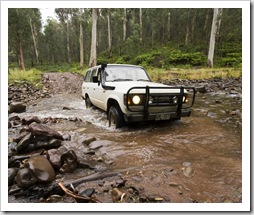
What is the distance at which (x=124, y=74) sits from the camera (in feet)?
18.4

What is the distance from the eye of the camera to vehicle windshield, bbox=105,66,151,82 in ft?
18.0

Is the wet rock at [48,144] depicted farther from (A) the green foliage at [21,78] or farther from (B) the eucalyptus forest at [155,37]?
(B) the eucalyptus forest at [155,37]

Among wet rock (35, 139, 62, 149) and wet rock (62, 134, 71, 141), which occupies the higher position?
wet rock (35, 139, 62, 149)

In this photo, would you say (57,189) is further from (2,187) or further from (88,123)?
(88,123)

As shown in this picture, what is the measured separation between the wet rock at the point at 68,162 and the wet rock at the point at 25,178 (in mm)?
400

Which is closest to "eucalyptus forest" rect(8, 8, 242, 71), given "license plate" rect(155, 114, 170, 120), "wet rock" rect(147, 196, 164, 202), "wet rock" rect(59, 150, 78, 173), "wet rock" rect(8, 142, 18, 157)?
"license plate" rect(155, 114, 170, 120)

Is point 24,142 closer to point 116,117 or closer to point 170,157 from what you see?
point 116,117

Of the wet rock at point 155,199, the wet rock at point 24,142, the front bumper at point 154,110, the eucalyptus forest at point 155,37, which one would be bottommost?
the wet rock at point 155,199

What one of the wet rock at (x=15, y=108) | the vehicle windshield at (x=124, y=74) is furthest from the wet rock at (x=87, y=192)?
the wet rock at (x=15, y=108)

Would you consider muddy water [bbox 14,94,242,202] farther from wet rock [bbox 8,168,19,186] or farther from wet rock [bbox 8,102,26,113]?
wet rock [bbox 8,102,26,113]

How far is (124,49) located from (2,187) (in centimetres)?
3399

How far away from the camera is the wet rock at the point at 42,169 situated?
2480 mm

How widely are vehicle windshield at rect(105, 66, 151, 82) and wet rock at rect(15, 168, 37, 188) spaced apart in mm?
3393

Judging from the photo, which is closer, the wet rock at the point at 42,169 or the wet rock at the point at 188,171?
the wet rock at the point at 42,169
